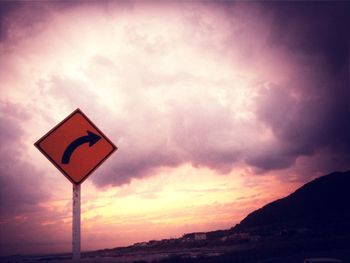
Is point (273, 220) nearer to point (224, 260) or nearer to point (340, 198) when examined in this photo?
point (340, 198)

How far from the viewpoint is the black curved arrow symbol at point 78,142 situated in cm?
355

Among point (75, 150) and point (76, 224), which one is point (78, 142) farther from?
point (76, 224)

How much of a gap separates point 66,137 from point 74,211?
2.77ft

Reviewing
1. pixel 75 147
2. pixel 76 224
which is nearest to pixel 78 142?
pixel 75 147

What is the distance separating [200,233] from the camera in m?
148

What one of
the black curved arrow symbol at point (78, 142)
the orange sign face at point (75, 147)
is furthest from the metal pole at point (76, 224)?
the black curved arrow symbol at point (78, 142)

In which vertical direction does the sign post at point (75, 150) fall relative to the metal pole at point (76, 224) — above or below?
above

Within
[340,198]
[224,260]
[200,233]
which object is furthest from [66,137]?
[340,198]

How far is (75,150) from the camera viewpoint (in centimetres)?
359

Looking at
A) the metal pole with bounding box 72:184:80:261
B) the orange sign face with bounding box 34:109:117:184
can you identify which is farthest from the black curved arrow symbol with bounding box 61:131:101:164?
the metal pole with bounding box 72:184:80:261

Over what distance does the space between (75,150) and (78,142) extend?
3.9 inches

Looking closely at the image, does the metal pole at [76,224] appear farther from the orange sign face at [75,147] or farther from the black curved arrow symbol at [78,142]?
the black curved arrow symbol at [78,142]

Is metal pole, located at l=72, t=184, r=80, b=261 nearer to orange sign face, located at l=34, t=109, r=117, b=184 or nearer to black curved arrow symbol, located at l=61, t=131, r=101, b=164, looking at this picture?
orange sign face, located at l=34, t=109, r=117, b=184

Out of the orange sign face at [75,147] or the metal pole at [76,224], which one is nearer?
the metal pole at [76,224]
